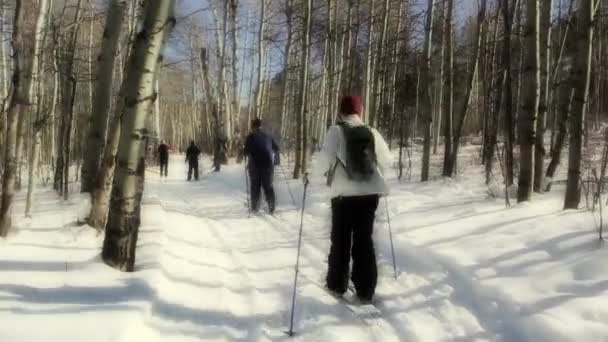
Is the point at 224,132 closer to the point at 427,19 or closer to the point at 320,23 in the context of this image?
the point at 320,23

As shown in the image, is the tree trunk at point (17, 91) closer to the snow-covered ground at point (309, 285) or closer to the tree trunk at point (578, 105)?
the snow-covered ground at point (309, 285)

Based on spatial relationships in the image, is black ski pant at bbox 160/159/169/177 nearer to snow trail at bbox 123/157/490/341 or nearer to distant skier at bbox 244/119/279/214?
distant skier at bbox 244/119/279/214

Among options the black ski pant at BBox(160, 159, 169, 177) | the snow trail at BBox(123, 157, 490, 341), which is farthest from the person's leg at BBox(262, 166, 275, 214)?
the black ski pant at BBox(160, 159, 169, 177)

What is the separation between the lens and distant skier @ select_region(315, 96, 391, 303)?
4492mm

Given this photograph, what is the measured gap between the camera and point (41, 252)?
4.95m

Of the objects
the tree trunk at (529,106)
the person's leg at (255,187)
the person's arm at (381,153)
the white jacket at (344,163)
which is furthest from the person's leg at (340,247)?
the person's leg at (255,187)

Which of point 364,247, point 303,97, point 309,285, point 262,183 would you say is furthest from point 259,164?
point 303,97

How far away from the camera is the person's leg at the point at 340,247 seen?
180 inches

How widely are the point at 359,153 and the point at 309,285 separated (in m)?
1.37

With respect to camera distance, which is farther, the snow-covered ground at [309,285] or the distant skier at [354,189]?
the distant skier at [354,189]

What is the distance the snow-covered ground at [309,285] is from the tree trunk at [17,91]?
614 mm

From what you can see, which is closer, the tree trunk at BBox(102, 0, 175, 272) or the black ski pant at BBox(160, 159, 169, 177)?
the tree trunk at BBox(102, 0, 175, 272)

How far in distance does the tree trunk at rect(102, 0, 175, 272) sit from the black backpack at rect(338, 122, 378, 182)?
177 cm

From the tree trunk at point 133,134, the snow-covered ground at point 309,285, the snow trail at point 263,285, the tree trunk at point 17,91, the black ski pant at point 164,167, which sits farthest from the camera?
the black ski pant at point 164,167
